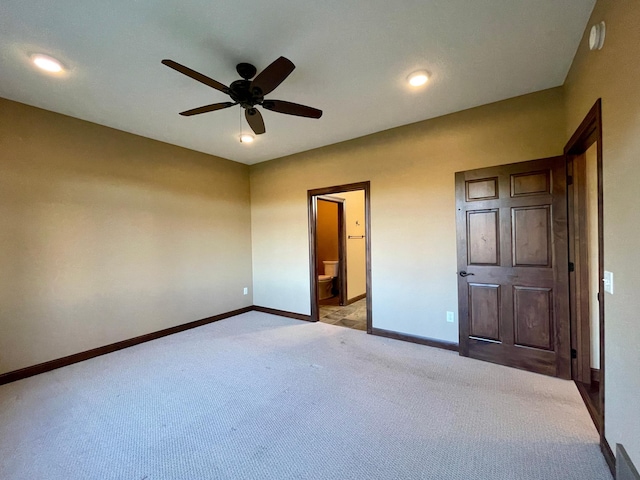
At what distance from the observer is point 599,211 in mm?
1677

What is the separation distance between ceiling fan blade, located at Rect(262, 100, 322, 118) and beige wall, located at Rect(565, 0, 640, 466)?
5.61 feet

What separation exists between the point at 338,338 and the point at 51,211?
354 centimetres

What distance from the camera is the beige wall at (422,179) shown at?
2.76m

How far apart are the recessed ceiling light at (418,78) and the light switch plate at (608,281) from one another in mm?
1922

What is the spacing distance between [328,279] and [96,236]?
13.1 ft

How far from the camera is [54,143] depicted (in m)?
2.96

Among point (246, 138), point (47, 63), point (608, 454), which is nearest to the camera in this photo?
point (608, 454)

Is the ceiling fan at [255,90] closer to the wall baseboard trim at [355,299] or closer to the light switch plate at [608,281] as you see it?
the light switch plate at [608,281]

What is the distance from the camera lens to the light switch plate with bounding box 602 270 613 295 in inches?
61.5

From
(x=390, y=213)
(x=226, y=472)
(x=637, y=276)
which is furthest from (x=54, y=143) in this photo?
(x=637, y=276)

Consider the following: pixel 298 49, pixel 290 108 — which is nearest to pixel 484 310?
pixel 290 108

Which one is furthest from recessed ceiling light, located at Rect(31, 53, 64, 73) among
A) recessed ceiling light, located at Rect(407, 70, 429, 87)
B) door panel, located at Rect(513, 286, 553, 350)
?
door panel, located at Rect(513, 286, 553, 350)

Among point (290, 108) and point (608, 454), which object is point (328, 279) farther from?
point (608, 454)

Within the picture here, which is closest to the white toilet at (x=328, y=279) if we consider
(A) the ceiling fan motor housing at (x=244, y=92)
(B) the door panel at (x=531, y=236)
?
(B) the door panel at (x=531, y=236)
